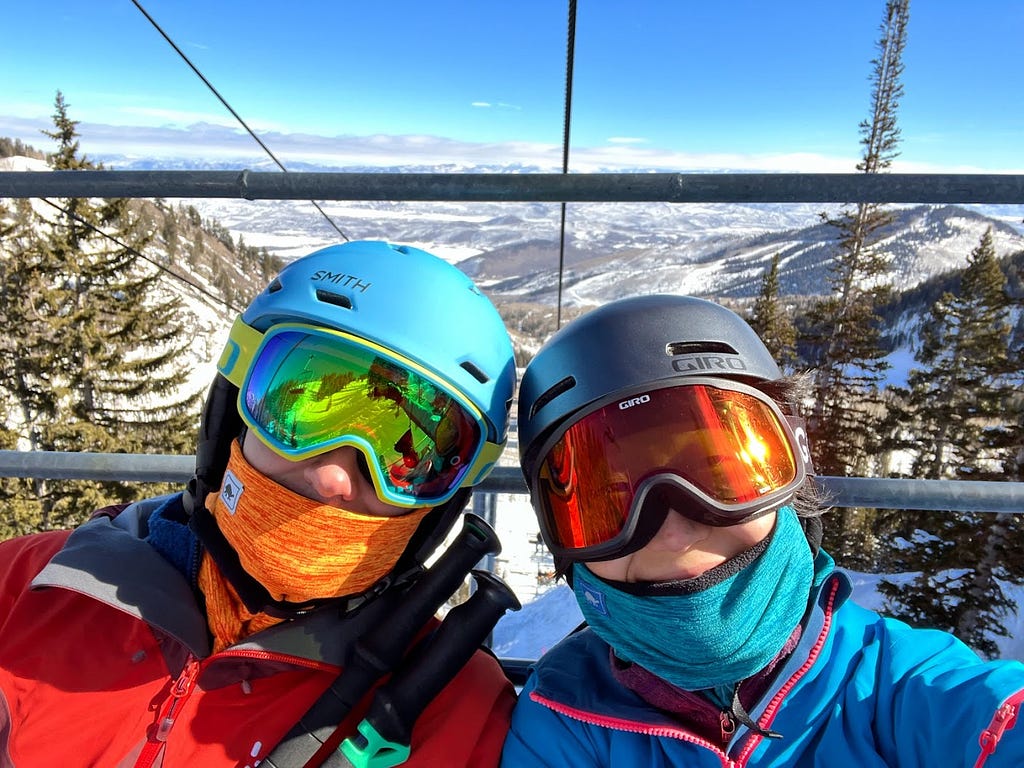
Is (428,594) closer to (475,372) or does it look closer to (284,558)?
(284,558)

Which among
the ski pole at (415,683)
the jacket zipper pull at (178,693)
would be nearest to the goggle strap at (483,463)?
the ski pole at (415,683)

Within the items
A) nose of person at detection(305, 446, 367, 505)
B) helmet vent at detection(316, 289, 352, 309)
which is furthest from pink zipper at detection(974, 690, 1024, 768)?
helmet vent at detection(316, 289, 352, 309)

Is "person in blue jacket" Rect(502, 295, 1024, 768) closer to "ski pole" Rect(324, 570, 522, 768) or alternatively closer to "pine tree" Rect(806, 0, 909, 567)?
"ski pole" Rect(324, 570, 522, 768)

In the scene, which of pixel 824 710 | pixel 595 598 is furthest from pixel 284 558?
pixel 824 710

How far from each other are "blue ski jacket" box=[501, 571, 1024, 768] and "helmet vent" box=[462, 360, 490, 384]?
776mm

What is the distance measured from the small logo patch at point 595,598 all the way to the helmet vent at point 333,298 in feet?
A: 3.29

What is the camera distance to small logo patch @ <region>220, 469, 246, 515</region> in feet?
5.78

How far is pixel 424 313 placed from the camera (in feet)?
5.96

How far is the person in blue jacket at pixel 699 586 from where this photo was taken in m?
1.45

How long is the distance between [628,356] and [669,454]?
0.27 m

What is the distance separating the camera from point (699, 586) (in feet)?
4.92

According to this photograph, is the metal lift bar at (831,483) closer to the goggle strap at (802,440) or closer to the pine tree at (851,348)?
the goggle strap at (802,440)

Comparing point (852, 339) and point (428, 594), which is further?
point (852, 339)

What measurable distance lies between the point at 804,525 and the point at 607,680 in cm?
69
